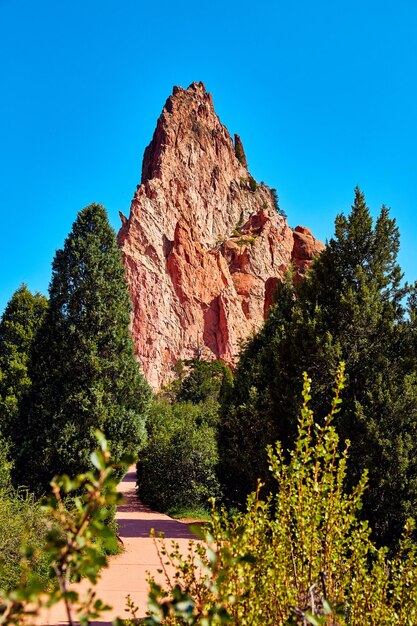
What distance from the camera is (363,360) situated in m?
7.87

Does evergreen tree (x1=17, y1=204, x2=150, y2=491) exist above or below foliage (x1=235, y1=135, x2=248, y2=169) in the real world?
below

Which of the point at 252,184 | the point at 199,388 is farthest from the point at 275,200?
the point at 199,388

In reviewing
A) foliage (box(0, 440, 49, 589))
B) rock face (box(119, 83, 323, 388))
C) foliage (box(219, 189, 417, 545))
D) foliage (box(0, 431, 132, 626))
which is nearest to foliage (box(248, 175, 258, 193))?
rock face (box(119, 83, 323, 388))

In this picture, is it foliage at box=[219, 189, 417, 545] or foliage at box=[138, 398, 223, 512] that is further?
foliage at box=[138, 398, 223, 512]

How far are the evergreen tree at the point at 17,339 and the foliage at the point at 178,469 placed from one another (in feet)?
16.0

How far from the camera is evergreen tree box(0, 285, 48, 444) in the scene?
48.9ft

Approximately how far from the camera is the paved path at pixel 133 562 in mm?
6934

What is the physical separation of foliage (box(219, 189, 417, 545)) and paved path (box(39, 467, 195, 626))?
2717mm

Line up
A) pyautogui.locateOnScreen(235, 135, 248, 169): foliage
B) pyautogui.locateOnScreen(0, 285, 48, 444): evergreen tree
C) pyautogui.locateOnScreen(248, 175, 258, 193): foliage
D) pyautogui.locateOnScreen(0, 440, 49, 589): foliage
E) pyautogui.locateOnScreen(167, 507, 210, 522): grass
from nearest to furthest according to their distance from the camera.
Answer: pyautogui.locateOnScreen(0, 440, 49, 589): foliage
pyautogui.locateOnScreen(0, 285, 48, 444): evergreen tree
pyautogui.locateOnScreen(167, 507, 210, 522): grass
pyautogui.locateOnScreen(248, 175, 258, 193): foliage
pyautogui.locateOnScreen(235, 135, 248, 169): foliage

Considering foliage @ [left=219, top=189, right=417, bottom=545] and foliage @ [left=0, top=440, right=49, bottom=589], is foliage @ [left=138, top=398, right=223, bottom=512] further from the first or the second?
foliage @ [left=0, top=440, right=49, bottom=589]

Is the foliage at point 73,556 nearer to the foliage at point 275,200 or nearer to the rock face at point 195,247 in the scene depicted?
the rock face at point 195,247

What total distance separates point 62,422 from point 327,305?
5.78 meters

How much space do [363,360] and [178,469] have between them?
10368mm

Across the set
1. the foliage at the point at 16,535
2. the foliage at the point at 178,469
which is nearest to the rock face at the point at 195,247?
the foliage at the point at 178,469
